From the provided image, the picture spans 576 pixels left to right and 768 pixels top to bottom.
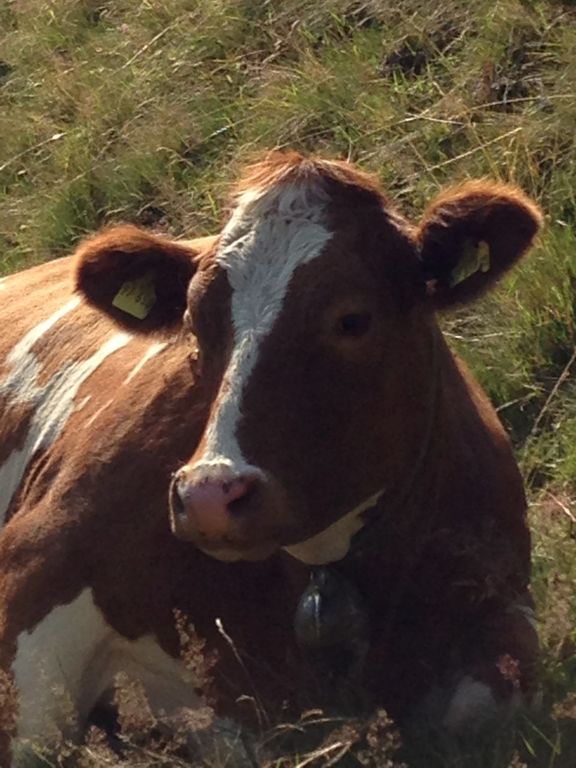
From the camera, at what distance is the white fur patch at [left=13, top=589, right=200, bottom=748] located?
5578 millimetres

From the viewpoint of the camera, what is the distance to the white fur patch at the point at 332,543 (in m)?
5.32

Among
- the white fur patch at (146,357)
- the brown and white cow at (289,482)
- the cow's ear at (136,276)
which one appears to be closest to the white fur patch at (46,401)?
the white fur patch at (146,357)

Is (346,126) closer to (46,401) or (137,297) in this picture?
(46,401)

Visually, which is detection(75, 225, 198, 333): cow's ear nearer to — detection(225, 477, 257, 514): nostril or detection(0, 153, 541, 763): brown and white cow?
detection(0, 153, 541, 763): brown and white cow

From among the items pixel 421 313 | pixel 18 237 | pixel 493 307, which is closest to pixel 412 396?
pixel 421 313

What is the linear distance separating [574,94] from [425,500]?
3309 mm

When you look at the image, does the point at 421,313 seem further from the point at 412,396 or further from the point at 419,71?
the point at 419,71

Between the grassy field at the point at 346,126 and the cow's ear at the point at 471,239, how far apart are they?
2.99 feet

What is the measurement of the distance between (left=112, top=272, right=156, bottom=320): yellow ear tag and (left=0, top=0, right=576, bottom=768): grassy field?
4.52 ft

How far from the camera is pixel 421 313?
17.2 ft

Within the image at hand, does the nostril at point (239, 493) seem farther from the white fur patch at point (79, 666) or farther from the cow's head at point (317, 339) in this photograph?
the white fur patch at point (79, 666)

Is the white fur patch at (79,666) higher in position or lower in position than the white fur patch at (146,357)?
lower

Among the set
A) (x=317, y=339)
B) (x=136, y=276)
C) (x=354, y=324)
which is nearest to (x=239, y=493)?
(x=317, y=339)

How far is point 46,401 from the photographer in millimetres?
6547
